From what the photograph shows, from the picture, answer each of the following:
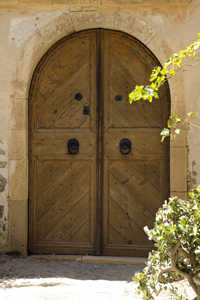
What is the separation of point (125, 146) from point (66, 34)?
1.45 m

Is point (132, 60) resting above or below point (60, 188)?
above

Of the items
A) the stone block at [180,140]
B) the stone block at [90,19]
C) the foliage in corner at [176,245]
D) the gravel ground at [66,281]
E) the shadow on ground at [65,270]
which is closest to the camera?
the foliage in corner at [176,245]

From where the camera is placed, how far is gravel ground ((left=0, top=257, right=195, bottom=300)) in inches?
131

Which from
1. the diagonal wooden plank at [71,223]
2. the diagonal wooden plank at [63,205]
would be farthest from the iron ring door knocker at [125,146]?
the diagonal wooden plank at [71,223]

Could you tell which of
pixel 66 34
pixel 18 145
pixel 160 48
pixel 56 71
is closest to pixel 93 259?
pixel 18 145

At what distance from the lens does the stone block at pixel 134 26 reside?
172 inches

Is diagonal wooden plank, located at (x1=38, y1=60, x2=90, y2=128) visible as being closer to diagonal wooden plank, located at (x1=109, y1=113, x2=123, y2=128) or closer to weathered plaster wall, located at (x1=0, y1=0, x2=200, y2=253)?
weathered plaster wall, located at (x1=0, y1=0, x2=200, y2=253)

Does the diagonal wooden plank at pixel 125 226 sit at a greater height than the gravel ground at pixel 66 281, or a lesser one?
greater

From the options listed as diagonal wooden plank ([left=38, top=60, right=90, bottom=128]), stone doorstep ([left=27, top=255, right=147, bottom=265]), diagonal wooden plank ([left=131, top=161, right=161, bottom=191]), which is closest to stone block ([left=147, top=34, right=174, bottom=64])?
diagonal wooden plank ([left=38, top=60, right=90, bottom=128])

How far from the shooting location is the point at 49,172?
4.62 m

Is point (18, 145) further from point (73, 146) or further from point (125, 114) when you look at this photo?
point (125, 114)

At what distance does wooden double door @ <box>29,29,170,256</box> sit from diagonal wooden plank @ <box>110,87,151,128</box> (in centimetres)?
1

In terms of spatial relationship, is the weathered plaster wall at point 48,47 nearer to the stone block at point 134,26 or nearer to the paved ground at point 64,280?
the stone block at point 134,26

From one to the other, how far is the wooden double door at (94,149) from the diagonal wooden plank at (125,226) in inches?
0.5
